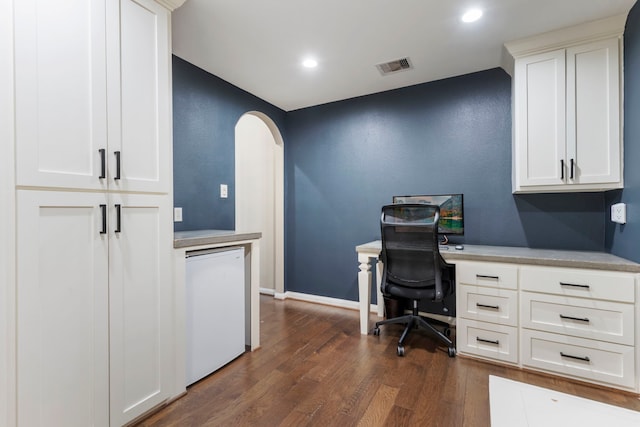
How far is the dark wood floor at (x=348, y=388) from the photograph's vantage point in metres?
1.62

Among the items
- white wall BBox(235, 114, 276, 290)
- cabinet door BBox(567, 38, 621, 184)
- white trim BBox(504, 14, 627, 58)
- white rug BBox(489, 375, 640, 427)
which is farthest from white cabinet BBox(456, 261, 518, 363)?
white wall BBox(235, 114, 276, 290)

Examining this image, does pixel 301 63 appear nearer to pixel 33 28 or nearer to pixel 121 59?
pixel 121 59

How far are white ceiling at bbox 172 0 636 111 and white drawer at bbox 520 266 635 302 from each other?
1.72 metres

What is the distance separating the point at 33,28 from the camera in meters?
1.21

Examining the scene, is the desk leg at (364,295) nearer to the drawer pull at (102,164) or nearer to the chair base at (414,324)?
the chair base at (414,324)

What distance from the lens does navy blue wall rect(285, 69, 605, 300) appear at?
263cm

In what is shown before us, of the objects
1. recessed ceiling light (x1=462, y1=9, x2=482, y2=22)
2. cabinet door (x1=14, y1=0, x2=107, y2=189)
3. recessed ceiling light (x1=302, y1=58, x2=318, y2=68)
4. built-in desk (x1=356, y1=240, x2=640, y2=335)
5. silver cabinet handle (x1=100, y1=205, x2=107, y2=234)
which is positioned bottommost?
built-in desk (x1=356, y1=240, x2=640, y2=335)

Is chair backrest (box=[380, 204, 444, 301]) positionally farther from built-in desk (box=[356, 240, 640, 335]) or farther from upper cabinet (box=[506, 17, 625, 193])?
upper cabinet (box=[506, 17, 625, 193])

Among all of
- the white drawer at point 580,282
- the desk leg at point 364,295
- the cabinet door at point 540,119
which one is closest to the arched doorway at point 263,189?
the desk leg at point 364,295

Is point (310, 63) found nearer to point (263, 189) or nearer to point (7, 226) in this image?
point (263, 189)

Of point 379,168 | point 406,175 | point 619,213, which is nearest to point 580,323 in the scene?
point 619,213

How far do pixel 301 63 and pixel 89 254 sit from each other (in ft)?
7.18

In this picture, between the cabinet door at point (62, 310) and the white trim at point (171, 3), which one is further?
the white trim at point (171, 3)

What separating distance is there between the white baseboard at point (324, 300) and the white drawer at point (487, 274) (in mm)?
1283
